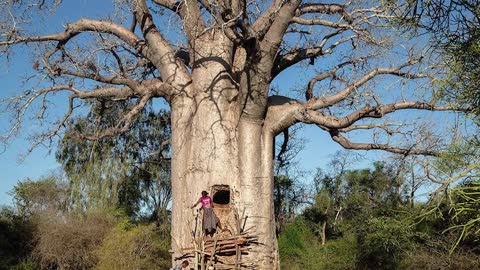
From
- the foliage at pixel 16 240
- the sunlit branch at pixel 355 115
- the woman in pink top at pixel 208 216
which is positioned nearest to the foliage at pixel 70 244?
the foliage at pixel 16 240

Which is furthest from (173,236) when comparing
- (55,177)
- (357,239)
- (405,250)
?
(55,177)

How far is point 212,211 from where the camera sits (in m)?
6.86

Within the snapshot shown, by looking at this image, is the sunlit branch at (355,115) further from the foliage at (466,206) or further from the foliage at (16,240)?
the foliage at (16,240)

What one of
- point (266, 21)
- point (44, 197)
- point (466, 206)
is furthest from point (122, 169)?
point (466, 206)

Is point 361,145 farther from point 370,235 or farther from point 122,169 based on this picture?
point 122,169

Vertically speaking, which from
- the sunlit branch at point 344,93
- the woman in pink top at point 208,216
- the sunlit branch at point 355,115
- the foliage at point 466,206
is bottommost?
the foliage at point 466,206

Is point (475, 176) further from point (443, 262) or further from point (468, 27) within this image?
point (443, 262)

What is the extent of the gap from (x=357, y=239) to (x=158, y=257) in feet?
21.0

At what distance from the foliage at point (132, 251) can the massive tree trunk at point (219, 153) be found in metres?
8.77

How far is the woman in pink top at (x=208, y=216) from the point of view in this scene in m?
6.80

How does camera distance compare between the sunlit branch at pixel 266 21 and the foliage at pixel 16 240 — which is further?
the foliage at pixel 16 240

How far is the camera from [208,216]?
681 cm

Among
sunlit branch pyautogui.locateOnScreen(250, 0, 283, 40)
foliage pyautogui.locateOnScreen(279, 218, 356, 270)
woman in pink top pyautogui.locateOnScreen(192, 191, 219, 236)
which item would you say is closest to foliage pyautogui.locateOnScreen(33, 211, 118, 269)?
foliage pyautogui.locateOnScreen(279, 218, 356, 270)

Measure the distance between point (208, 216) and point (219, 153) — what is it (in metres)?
0.85
